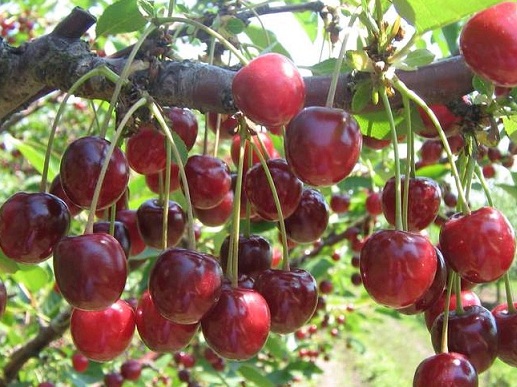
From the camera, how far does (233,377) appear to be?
306 centimetres

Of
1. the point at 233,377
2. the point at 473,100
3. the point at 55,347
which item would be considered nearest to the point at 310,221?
the point at 473,100

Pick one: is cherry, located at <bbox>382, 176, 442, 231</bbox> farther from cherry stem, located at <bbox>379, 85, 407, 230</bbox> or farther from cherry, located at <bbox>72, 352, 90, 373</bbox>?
cherry, located at <bbox>72, 352, 90, 373</bbox>

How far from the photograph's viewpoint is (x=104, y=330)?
44.6 inches

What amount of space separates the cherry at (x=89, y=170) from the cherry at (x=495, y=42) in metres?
0.54

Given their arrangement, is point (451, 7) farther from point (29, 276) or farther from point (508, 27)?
point (29, 276)

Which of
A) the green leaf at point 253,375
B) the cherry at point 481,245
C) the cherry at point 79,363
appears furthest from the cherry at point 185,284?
the cherry at point 79,363

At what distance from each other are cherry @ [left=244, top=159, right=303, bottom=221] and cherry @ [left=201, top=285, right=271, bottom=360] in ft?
0.68

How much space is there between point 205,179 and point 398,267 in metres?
0.47

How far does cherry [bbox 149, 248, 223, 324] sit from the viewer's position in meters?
0.98

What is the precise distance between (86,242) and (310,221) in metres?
0.48

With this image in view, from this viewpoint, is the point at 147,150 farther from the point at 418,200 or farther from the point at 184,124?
the point at 418,200

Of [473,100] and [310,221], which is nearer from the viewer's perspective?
[473,100]

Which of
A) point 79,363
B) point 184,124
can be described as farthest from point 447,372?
point 79,363

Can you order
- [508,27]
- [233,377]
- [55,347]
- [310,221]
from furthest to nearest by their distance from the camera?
[55,347], [233,377], [310,221], [508,27]
